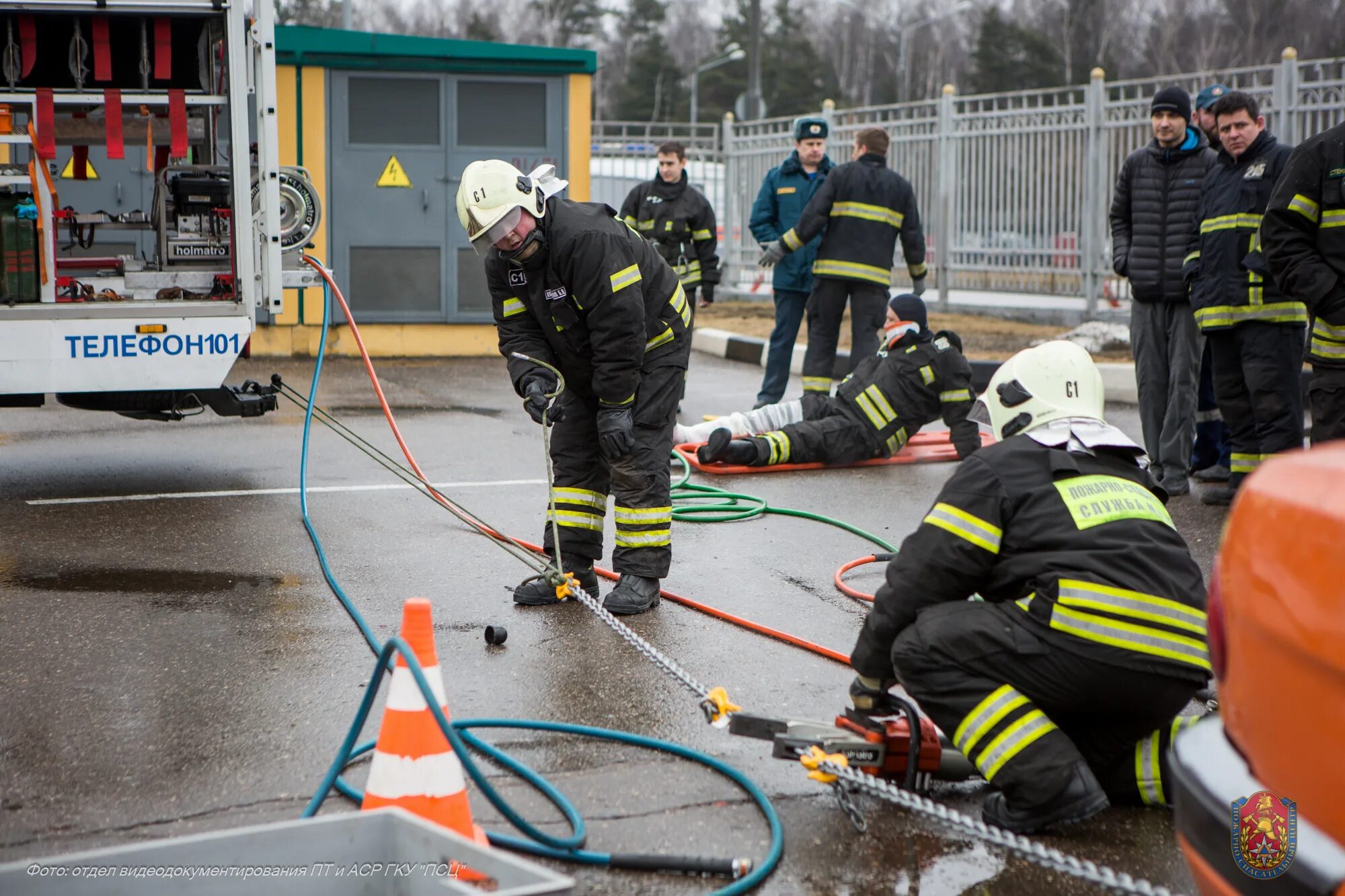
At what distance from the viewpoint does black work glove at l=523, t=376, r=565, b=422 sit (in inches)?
196

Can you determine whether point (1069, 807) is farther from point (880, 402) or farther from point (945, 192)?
point (945, 192)

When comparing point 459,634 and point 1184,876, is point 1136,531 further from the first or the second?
point 459,634

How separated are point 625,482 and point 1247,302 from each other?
3.48 metres

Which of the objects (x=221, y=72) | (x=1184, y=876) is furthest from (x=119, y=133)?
(x=1184, y=876)

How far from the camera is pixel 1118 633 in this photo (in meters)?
3.24

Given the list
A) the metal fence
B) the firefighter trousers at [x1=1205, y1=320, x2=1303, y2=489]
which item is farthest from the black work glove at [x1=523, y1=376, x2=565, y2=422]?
the metal fence

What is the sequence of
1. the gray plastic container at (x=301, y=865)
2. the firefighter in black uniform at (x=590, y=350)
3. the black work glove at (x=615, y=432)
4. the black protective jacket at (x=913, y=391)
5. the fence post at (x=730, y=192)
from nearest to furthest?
the gray plastic container at (x=301, y=865) → the firefighter in black uniform at (x=590, y=350) → the black work glove at (x=615, y=432) → the black protective jacket at (x=913, y=391) → the fence post at (x=730, y=192)

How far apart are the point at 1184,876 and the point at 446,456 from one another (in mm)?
5968

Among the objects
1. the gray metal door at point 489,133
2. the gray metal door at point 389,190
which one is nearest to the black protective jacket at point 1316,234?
the gray metal door at point 489,133

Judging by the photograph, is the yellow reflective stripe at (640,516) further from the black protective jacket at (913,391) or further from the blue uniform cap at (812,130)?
the blue uniform cap at (812,130)

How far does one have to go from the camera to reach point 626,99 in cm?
5394

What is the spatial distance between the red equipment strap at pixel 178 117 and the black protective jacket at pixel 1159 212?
4838 mm

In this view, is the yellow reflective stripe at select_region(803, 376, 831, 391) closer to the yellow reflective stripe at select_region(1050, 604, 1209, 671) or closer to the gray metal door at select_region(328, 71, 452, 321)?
the gray metal door at select_region(328, 71, 452, 321)

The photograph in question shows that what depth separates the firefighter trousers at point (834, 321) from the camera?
356 inches
